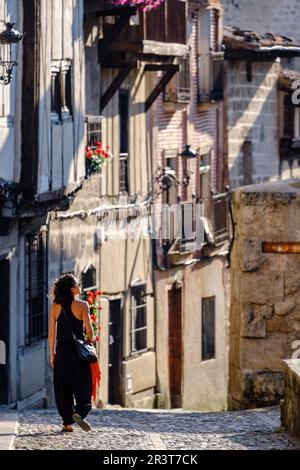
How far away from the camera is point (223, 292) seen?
116 ft

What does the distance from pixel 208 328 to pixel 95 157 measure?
8.71m

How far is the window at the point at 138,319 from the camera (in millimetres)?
29719

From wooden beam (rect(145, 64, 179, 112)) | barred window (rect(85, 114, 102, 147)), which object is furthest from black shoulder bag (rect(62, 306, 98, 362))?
wooden beam (rect(145, 64, 179, 112))

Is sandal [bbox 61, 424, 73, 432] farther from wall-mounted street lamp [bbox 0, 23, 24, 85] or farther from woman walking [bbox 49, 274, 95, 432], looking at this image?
wall-mounted street lamp [bbox 0, 23, 24, 85]

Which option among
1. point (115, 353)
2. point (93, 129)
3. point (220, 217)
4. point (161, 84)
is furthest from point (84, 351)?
point (220, 217)

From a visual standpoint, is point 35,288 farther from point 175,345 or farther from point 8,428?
point 175,345

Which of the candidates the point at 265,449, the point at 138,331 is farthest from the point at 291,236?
the point at 138,331

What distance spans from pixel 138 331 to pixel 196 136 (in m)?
5.37

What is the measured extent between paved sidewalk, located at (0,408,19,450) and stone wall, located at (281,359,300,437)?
7.28 ft

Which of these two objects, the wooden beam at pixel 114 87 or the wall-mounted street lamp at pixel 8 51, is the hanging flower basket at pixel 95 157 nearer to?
the wooden beam at pixel 114 87

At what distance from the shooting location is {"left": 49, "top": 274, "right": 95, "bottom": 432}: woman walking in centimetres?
1530

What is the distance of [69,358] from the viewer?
50.2ft

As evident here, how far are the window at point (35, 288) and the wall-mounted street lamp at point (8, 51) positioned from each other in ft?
10.5

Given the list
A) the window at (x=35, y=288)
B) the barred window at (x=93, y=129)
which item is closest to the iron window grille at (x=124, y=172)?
the barred window at (x=93, y=129)
